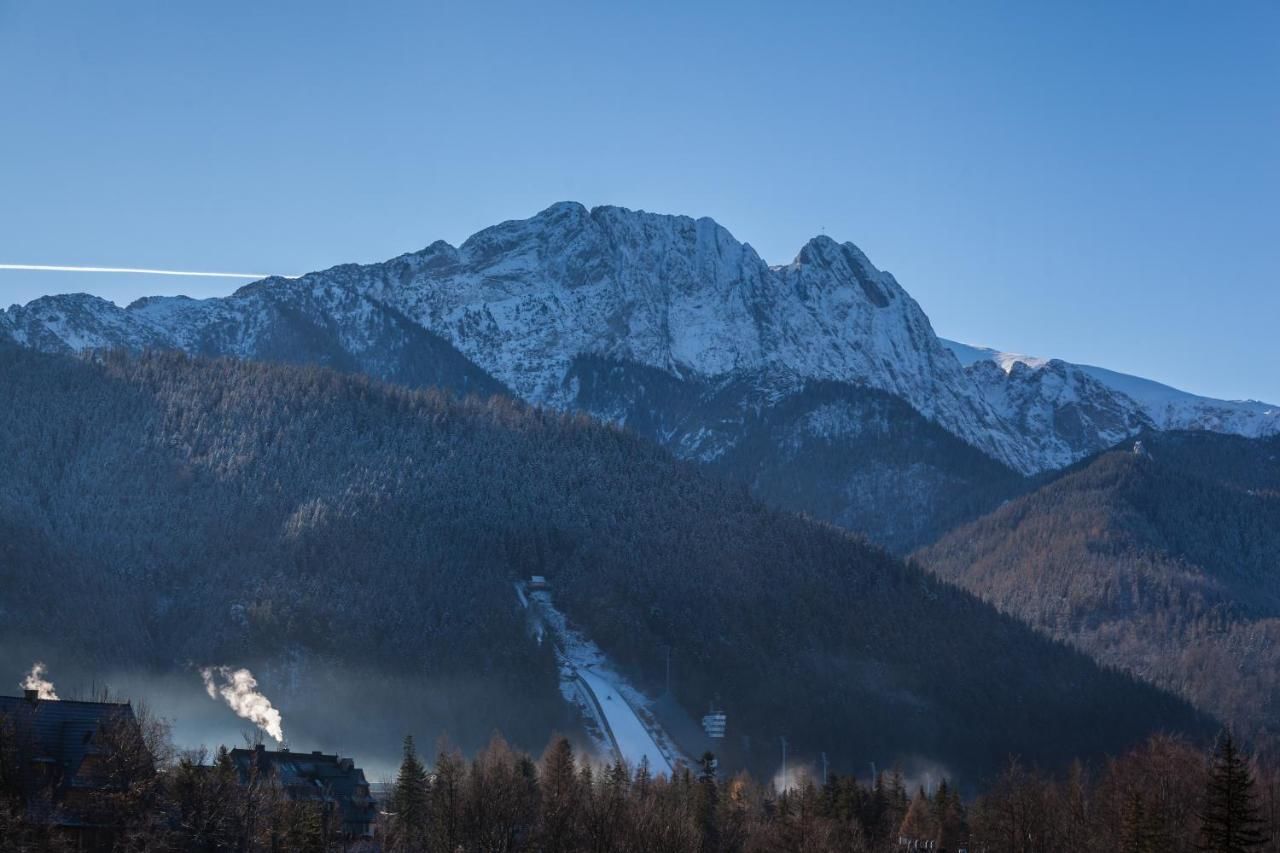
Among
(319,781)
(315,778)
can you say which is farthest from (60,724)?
(319,781)

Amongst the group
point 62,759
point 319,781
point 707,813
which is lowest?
point 319,781

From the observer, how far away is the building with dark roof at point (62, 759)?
112 meters

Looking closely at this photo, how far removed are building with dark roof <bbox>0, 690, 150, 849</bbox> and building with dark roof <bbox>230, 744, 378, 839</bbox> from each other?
16.1 m

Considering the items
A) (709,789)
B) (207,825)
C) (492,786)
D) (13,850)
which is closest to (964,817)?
(709,789)

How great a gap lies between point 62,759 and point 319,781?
43385 millimetres

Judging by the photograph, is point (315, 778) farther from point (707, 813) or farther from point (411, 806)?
point (707, 813)

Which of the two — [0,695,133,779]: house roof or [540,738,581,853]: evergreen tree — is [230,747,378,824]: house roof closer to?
[540,738,581,853]: evergreen tree

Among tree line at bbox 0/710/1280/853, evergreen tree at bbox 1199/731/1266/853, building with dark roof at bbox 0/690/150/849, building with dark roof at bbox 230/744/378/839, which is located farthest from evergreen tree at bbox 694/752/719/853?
building with dark roof at bbox 0/690/150/849

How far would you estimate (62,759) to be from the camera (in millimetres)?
118375

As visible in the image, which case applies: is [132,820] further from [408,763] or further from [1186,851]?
[1186,851]

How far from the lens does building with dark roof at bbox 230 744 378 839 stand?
146 m

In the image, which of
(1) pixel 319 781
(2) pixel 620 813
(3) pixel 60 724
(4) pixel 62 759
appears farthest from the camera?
(1) pixel 319 781

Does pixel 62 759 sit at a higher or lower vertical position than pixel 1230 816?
lower

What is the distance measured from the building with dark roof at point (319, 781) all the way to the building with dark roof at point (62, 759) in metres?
16.1
